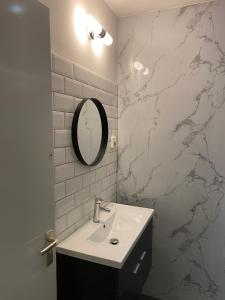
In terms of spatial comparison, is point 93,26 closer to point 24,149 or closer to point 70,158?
point 70,158

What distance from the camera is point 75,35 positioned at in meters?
1.43

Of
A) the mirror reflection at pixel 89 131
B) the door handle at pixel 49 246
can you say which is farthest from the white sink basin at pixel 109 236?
the mirror reflection at pixel 89 131

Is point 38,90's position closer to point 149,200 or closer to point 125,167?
point 125,167

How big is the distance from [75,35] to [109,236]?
4.23 ft

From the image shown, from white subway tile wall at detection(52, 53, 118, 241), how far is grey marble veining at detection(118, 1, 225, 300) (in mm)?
373

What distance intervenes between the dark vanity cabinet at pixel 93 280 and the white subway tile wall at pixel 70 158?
6.9 inches

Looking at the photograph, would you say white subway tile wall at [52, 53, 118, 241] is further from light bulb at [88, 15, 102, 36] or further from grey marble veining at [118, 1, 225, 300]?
grey marble veining at [118, 1, 225, 300]

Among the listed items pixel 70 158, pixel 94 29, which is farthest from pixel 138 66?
pixel 70 158

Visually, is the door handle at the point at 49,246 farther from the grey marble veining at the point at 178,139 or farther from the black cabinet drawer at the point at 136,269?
the grey marble veining at the point at 178,139

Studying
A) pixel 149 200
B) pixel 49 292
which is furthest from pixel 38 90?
pixel 149 200

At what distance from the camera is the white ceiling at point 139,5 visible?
180 centimetres

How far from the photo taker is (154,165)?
2.04 m

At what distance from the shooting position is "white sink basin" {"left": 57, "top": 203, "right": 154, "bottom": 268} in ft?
4.05

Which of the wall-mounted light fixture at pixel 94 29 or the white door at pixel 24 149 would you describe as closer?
the white door at pixel 24 149
